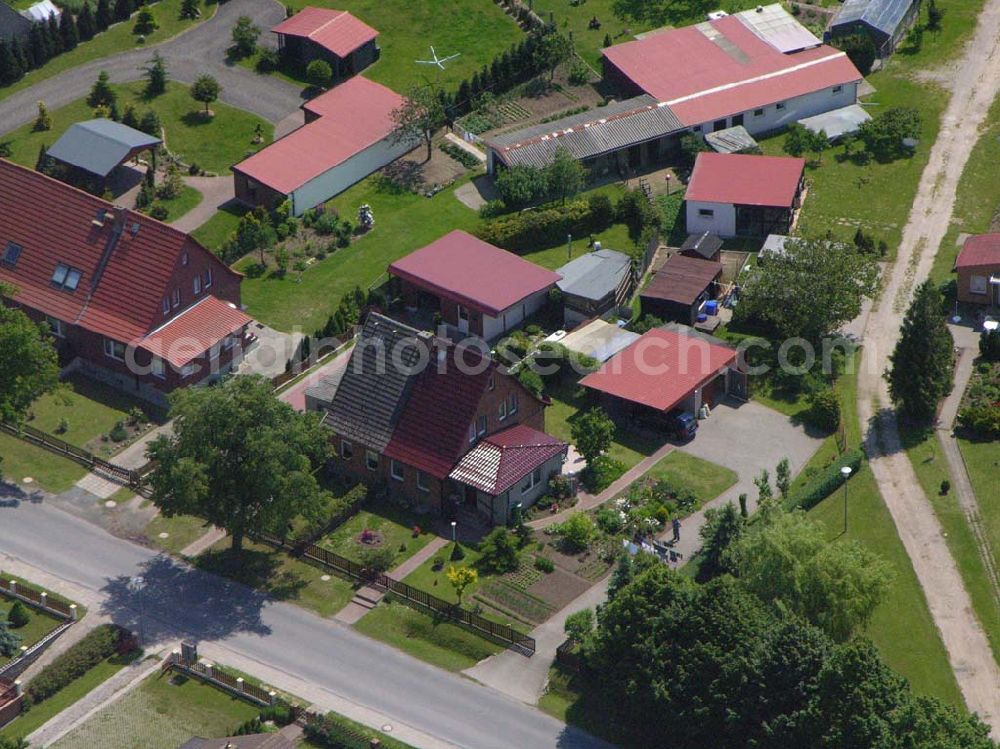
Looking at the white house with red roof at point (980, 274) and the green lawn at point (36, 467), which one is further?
the white house with red roof at point (980, 274)

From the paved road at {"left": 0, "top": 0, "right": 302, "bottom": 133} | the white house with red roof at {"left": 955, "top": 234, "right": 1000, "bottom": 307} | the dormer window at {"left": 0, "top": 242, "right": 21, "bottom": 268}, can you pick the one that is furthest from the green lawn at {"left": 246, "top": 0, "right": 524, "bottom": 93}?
the white house with red roof at {"left": 955, "top": 234, "right": 1000, "bottom": 307}

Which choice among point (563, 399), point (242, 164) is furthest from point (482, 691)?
point (242, 164)

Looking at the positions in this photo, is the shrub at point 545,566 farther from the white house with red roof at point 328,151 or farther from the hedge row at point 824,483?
the white house with red roof at point 328,151

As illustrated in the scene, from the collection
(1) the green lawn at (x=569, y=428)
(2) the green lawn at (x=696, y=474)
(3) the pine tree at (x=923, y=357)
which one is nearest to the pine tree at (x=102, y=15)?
(1) the green lawn at (x=569, y=428)

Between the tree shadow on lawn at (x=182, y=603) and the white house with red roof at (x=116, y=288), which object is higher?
the white house with red roof at (x=116, y=288)

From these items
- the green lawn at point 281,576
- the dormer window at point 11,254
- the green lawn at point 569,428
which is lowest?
the green lawn at point 569,428

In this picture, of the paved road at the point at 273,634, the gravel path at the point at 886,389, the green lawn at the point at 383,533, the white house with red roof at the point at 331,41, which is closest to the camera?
the paved road at the point at 273,634

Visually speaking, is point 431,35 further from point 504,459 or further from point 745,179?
point 504,459
